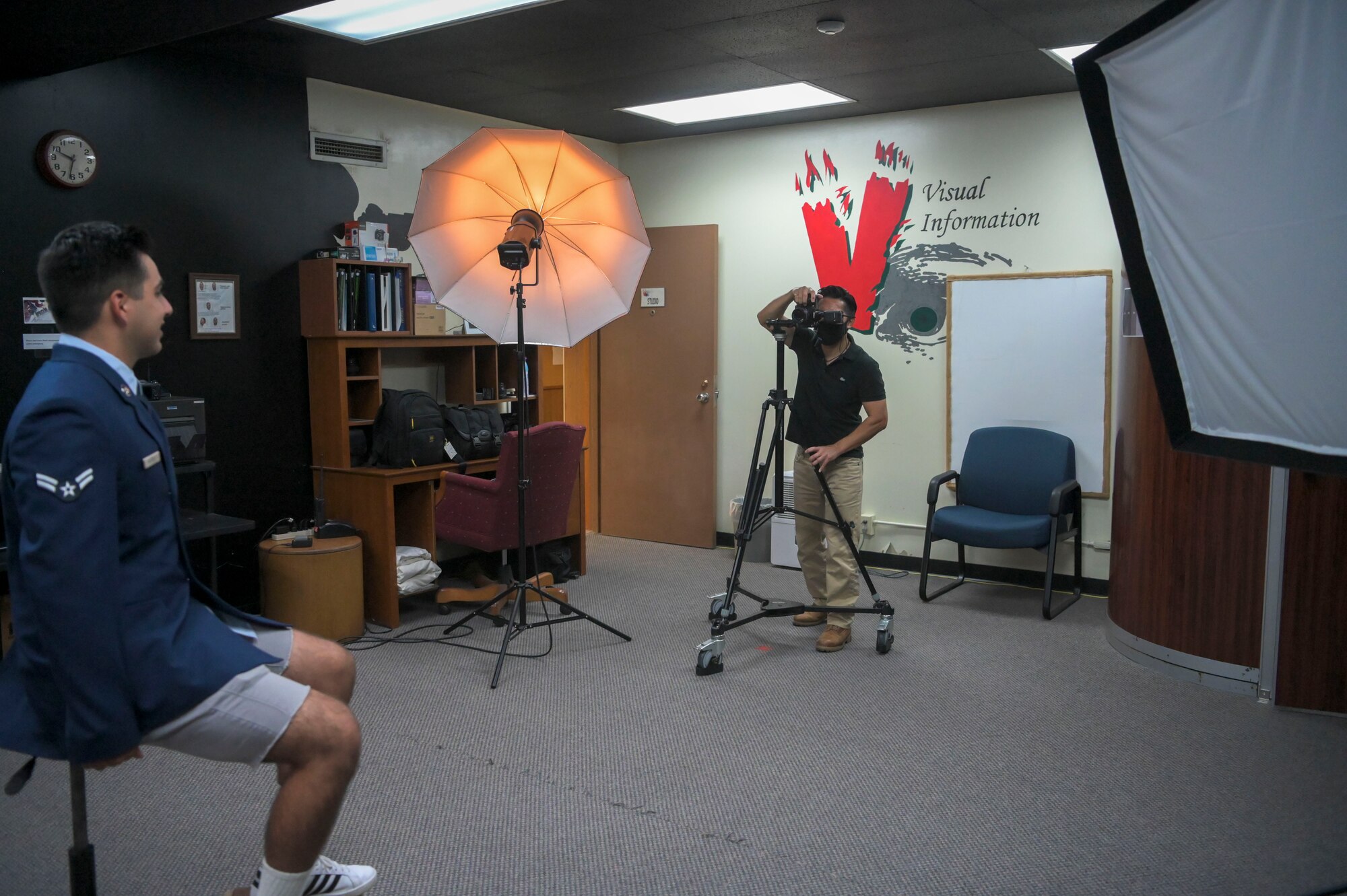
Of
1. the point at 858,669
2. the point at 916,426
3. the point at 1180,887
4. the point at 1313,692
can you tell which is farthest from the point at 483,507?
the point at 1313,692

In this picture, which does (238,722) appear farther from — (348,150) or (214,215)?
(348,150)

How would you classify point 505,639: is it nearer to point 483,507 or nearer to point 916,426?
point 483,507

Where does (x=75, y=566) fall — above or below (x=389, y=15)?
below

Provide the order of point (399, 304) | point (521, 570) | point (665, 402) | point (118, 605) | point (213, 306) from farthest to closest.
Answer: point (665, 402) < point (399, 304) < point (213, 306) < point (521, 570) < point (118, 605)

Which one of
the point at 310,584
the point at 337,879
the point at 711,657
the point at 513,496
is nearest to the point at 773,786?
the point at 711,657

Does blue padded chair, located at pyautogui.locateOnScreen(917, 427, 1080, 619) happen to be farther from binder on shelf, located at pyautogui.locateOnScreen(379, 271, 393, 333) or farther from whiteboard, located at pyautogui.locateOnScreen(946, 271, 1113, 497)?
binder on shelf, located at pyautogui.locateOnScreen(379, 271, 393, 333)

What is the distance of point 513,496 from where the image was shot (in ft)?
14.9

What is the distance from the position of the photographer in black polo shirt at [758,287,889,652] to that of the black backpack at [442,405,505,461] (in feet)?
5.24

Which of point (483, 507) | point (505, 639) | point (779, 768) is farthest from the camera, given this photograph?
point (483, 507)

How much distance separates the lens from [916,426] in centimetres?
584

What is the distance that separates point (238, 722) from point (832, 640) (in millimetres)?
2969

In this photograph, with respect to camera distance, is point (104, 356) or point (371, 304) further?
point (371, 304)

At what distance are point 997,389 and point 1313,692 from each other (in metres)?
2.30

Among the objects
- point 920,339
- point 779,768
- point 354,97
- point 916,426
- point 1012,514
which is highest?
point 354,97
